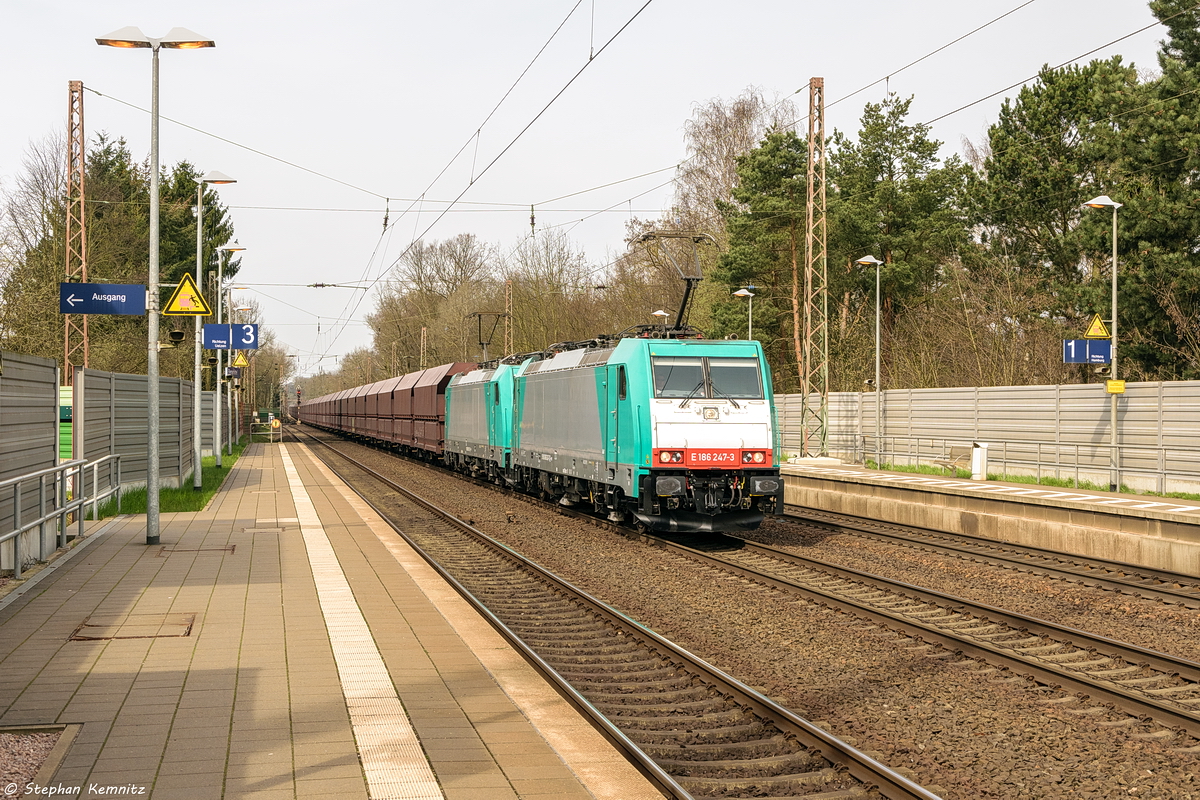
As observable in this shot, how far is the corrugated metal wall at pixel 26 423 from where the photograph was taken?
10625mm

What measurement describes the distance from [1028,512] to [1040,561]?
3.45 meters

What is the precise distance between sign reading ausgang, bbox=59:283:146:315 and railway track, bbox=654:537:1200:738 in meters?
9.07

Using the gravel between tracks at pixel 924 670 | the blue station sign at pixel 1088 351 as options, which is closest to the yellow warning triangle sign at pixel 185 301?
the gravel between tracks at pixel 924 670

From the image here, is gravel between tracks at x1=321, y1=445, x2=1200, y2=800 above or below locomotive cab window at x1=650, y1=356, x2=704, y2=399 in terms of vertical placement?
below

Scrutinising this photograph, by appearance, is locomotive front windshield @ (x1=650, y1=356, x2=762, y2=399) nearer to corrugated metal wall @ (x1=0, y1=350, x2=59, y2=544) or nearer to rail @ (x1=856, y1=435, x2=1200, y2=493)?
corrugated metal wall @ (x1=0, y1=350, x2=59, y2=544)

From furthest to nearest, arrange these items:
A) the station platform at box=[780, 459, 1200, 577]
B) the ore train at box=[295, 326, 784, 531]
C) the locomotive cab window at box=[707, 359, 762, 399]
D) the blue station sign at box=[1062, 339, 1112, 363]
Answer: the blue station sign at box=[1062, 339, 1112, 363] < the locomotive cab window at box=[707, 359, 762, 399] < the ore train at box=[295, 326, 784, 531] < the station platform at box=[780, 459, 1200, 577]

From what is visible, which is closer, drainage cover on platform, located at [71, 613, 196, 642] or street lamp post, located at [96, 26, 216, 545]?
drainage cover on platform, located at [71, 613, 196, 642]

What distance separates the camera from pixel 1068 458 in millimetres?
24500

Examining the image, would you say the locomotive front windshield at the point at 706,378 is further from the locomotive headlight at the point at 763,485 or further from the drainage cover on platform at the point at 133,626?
the drainage cover on platform at the point at 133,626

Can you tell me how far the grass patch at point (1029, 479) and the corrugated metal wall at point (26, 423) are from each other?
18291 millimetres

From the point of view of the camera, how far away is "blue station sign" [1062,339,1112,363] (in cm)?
2208

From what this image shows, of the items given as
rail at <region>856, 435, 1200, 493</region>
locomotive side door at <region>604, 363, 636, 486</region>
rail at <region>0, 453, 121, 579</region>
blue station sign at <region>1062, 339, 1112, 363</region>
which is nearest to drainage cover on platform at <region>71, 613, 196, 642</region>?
rail at <region>0, 453, 121, 579</region>

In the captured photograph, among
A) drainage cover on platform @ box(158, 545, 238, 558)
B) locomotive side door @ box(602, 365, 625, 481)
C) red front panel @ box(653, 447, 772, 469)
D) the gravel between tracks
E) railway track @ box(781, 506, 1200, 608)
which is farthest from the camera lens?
locomotive side door @ box(602, 365, 625, 481)

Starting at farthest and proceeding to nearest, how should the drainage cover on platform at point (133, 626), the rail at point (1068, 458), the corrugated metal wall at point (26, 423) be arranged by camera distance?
the rail at point (1068, 458)
the corrugated metal wall at point (26, 423)
the drainage cover on platform at point (133, 626)
